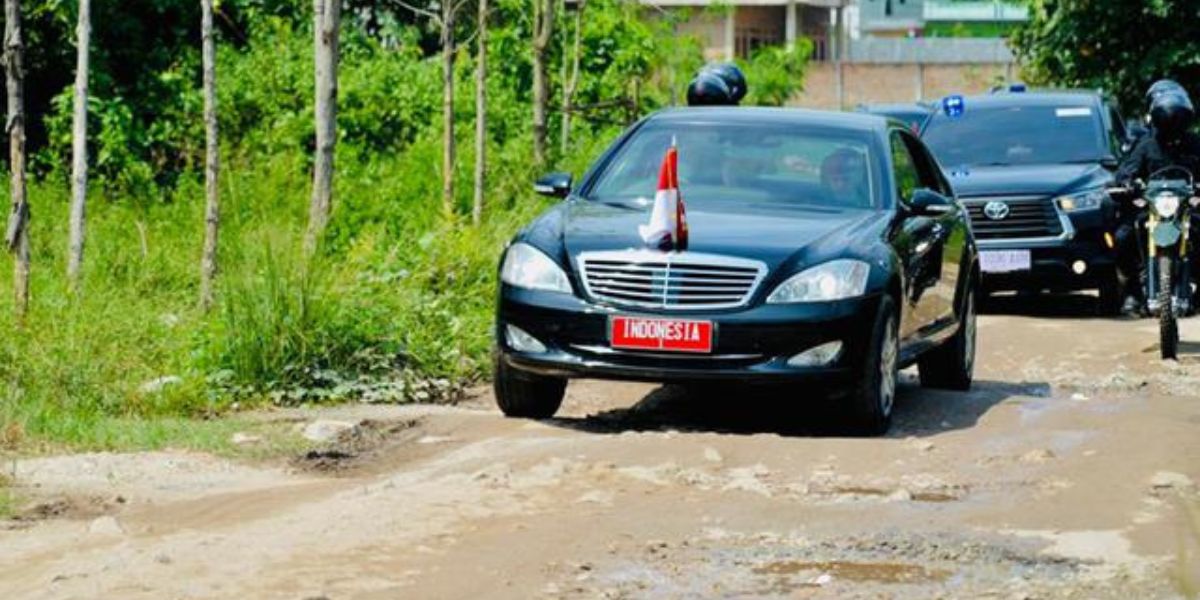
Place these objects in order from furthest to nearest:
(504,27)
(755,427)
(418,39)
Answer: (418,39) → (504,27) → (755,427)

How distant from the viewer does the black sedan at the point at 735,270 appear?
11336mm

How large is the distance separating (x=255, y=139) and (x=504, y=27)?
403 centimetres

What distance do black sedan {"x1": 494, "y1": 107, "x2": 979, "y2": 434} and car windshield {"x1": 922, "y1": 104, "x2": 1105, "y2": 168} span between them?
8.16 m

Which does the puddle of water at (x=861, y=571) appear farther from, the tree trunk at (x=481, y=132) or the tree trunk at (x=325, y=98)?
the tree trunk at (x=481, y=132)

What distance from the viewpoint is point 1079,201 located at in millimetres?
20141

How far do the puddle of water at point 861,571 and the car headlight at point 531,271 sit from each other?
11.8ft

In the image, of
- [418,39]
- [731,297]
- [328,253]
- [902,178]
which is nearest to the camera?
[731,297]

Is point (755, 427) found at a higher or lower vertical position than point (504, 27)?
lower

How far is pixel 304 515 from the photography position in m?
8.98

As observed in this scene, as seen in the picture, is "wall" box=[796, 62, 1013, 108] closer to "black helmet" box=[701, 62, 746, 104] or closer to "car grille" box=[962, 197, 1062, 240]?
"black helmet" box=[701, 62, 746, 104]

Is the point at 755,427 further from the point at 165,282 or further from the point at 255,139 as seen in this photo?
the point at 255,139

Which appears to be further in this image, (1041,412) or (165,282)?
(165,282)

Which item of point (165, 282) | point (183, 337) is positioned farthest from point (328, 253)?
point (183, 337)

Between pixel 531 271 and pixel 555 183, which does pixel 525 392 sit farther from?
pixel 555 183
